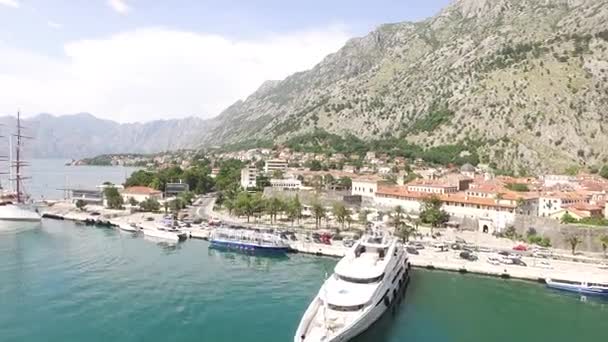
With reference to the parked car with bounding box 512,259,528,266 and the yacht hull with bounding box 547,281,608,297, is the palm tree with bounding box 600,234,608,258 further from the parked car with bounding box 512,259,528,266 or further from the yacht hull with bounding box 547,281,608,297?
the yacht hull with bounding box 547,281,608,297

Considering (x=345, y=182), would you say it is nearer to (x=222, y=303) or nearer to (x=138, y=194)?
(x=138, y=194)

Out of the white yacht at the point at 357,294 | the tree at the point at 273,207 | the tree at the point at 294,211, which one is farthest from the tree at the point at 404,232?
the tree at the point at 273,207

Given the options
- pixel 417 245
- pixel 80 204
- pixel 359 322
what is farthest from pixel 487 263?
pixel 80 204

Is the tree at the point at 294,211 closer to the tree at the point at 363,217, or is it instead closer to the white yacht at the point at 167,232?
the tree at the point at 363,217

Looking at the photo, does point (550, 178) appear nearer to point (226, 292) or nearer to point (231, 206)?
point (231, 206)

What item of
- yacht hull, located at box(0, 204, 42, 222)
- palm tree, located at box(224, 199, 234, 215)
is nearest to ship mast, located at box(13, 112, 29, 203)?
yacht hull, located at box(0, 204, 42, 222)

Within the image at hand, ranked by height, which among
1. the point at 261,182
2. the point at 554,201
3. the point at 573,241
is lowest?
the point at 573,241
